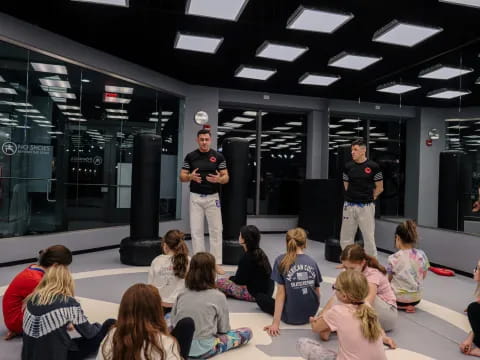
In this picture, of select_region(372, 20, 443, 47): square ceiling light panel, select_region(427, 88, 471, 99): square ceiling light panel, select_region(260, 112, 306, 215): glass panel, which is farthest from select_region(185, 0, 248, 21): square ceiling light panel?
select_region(260, 112, 306, 215): glass panel

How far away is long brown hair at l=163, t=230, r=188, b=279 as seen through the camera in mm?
2996

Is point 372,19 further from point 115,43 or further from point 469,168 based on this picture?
point 115,43

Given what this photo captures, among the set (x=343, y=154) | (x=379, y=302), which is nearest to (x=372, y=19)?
(x=343, y=154)

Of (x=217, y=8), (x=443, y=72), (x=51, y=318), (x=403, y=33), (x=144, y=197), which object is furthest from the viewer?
(x=443, y=72)

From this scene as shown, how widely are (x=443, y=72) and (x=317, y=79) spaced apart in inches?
87.9

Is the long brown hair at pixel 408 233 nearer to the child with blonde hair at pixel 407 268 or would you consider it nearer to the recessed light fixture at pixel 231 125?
the child with blonde hair at pixel 407 268

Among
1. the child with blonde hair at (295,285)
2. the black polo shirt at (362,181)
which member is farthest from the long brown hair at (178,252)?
the black polo shirt at (362,181)

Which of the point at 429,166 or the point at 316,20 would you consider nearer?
the point at 316,20

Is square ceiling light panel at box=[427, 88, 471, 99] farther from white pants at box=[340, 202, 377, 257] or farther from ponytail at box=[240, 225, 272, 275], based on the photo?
ponytail at box=[240, 225, 272, 275]

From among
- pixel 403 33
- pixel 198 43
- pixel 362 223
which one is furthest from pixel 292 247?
pixel 198 43

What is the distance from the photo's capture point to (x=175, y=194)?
27.4 ft

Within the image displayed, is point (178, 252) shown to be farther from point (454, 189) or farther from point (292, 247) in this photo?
point (454, 189)

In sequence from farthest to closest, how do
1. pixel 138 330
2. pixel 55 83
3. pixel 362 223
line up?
pixel 55 83 < pixel 362 223 < pixel 138 330

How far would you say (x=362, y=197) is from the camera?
4.96 m
